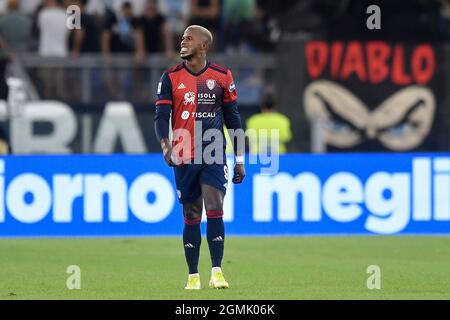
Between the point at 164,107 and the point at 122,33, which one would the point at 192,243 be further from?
the point at 122,33

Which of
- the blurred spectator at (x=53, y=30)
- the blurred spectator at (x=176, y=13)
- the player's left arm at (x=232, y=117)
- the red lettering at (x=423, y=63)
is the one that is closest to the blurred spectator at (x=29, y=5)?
the blurred spectator at (x=53, y=30)

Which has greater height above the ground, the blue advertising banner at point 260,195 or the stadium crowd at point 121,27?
the stadium crowd at point 121,27

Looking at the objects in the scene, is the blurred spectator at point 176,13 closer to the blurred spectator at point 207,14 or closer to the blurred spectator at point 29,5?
the blurred spectator at point 207,14

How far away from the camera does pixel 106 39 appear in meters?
23.2

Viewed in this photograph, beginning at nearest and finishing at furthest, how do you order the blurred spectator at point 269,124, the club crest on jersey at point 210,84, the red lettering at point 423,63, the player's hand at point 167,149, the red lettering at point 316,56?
the player's hand at point 167,149
the club crest on jersey at point 210,84
the blurred spectator at point 269,124
the red lettering at point 316,56
the red lettering at point 423,63

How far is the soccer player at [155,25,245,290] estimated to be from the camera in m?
12.5

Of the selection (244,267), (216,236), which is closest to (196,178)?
(216,236)

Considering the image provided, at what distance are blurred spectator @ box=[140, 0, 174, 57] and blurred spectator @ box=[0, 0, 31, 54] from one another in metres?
1.87

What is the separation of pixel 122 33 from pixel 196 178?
37.9ft

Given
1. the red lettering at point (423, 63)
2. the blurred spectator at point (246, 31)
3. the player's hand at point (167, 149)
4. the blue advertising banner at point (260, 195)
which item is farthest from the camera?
the blurred spectator at point (246, 31)

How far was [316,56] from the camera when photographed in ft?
72.5

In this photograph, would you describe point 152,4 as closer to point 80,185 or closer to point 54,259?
point 80,185

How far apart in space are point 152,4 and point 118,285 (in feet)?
35.9

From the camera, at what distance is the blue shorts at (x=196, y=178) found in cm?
1252
